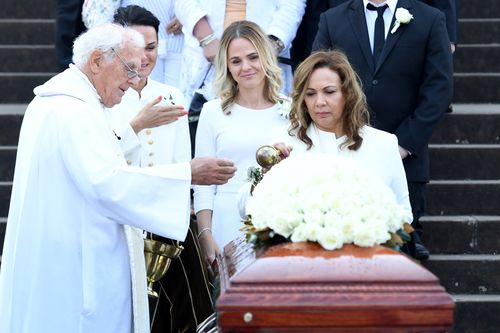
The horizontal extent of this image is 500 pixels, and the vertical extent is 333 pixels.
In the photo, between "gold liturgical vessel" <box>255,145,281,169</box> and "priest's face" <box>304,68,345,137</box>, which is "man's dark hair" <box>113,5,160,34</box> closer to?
"priest's face" <box>304,68,345,137</box>

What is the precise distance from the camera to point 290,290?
148 inches

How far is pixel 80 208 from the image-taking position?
16.8 ft

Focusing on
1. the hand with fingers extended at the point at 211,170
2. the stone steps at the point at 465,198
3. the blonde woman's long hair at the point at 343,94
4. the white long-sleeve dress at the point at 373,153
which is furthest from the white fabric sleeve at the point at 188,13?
the hand with fingers extended at the point at 211,170

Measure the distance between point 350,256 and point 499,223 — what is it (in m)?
4.07

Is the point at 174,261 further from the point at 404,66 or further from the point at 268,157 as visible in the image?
the point at 404,66

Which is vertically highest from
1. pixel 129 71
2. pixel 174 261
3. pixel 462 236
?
pixel 129 71

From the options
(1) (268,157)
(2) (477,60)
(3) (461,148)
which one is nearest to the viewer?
(1) (268,157)

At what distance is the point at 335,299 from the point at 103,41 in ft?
6.56

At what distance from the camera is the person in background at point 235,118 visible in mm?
6305

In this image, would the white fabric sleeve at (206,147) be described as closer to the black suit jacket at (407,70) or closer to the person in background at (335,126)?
the person in background at (335,126)

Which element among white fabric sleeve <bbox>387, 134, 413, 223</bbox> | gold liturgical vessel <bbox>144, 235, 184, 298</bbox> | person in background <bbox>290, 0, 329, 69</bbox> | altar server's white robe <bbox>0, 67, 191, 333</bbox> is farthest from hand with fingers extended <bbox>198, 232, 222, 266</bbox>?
person in background <bbox>290, 0, 329, 69</bbox>

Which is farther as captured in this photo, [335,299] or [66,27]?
[66,27]

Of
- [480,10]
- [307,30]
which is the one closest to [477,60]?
[480,10]

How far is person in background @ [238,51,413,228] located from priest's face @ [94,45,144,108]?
2.47ft
